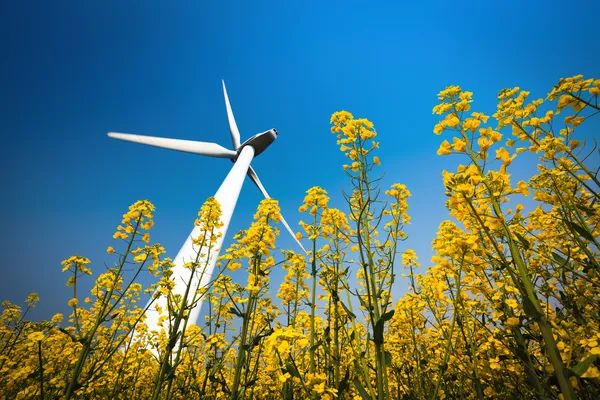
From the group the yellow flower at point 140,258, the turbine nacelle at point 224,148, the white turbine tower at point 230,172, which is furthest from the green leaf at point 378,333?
the turbine nacelle at point 224,148

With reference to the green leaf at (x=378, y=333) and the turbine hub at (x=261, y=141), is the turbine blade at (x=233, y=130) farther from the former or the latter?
the green leaf at (x=378, y=333)

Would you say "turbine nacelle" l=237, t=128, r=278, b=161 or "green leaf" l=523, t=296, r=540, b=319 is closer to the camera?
"green leaf" l=523, t=296, r=540, b=319

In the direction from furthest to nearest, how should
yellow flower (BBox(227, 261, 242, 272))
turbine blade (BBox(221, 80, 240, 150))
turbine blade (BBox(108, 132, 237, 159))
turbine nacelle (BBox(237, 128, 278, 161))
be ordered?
turbine blade (BBox(221, 80, 240, 150)) → turbine nacelle (BBox(237, 128, 278, 161)) → turbine blade (BBox(108, 132, 237, 159)) → yellow flower (BBox(227, 261, 242, 272))

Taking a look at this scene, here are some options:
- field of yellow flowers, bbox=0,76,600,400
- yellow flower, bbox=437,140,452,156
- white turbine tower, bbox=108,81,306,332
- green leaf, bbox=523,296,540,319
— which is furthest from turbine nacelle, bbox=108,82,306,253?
green leaf, bbox=523,296,540,319

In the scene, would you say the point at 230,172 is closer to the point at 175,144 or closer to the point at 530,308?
the point at 175,144

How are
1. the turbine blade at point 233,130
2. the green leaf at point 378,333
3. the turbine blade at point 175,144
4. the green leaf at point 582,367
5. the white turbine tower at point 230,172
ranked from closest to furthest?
1. the green leaf at point 582,367
2. the green leaf at point 378,333
3. the white turbine tower at point 230,172
4. the turbine blade at point 175,144
5. the turbine blade at point 233,130

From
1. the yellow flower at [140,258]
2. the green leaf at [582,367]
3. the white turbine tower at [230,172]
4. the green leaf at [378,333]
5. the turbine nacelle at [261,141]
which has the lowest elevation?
the green leaf at [582,367]

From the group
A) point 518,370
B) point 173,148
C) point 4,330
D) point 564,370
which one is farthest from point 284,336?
point 173,148

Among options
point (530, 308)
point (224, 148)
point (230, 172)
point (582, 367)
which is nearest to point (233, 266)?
point (530, 308)

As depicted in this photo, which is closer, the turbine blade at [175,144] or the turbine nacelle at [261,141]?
the turbine blade at [175,144]

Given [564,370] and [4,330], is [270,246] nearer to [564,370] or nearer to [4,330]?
[564,370]

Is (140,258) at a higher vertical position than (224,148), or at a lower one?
lower

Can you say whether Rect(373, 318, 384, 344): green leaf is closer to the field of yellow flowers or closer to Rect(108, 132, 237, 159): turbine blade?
the field of yellow flowers

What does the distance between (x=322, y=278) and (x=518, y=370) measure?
2646 mm
